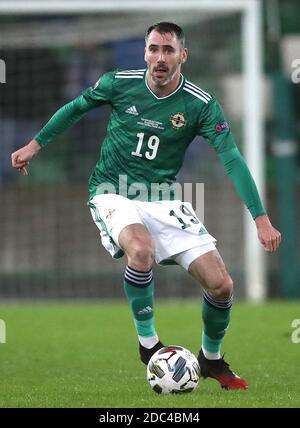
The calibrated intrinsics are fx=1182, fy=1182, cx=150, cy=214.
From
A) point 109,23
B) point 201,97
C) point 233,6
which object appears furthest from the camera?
point 109,23

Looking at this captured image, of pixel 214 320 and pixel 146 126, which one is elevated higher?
pixel 146 126

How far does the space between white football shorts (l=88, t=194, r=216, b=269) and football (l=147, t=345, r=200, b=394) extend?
66 cm

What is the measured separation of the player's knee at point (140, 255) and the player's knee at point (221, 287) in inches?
16.2

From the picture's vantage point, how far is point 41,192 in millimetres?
16875

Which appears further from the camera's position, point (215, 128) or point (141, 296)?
point (215, 128)

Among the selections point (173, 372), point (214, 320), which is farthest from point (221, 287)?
point (173, 372)

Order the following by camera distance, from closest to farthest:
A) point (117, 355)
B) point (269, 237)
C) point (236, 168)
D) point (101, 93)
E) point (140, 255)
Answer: point (269, 237) → point (140, 255) → point (236, 168) → point (101, 93) → point (117, 355)

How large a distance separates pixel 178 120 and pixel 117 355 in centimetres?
250

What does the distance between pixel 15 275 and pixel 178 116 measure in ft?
31.4

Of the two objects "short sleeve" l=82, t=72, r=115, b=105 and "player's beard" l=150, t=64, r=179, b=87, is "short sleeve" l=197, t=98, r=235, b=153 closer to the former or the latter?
"player's beard" l=150, t=64, r=179, b=87

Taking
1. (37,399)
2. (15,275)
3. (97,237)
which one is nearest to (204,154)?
(97,237)

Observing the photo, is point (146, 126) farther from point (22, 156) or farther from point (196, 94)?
point (22, 156)

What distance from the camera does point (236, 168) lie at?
7.23 m

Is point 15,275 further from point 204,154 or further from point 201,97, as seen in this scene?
point 201,97
